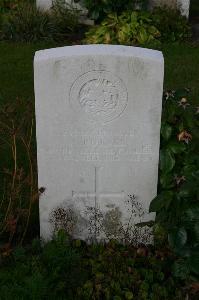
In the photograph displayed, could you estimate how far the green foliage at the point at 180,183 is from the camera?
A: 3738 millimetres

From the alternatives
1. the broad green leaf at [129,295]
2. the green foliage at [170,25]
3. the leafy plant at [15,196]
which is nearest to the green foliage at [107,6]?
the green foliage at [170,25]

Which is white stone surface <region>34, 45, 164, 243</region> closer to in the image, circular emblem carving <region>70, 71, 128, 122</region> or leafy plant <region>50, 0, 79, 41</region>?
→ circular emblem carving <region>70, 71, 128, 122</region>

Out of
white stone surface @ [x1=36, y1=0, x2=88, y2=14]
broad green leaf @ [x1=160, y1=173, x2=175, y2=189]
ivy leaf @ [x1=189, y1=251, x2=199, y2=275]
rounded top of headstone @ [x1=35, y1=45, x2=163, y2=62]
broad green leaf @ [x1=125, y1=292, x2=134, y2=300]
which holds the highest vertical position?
white stone surface @ [x1=36, y1=0, x2=88, y2=14]

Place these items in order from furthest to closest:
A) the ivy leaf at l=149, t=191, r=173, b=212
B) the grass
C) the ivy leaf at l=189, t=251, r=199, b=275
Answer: the grass
the ivy leaf at l=149, t=191, r=173, b=212
the ivy leaf at l=189, t=251, r=199, b=275

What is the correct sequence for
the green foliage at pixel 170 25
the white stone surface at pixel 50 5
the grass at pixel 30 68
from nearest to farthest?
the grass at pixel 30 68, the green foliage at pixel 170 25, the white stone surface at pixel 50 5

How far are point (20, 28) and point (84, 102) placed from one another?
5.51 metres

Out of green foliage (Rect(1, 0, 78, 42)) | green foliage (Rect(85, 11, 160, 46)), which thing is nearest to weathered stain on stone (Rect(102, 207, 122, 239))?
green foliage (Rect(85, 11, 160, 46))

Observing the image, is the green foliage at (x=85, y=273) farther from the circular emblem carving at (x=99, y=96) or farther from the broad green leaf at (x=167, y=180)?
the circular emblem carving at (x=99, y=96)

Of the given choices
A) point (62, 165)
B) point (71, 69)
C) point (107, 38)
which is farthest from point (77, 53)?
point (107, 38)

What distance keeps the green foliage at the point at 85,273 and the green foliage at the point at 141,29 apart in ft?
16.9

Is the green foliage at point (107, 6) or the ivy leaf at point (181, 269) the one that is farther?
the green foliage at point (107, 6)

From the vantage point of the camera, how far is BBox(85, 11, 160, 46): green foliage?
8.87 m

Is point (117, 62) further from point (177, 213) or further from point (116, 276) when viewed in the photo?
point (116, 276)

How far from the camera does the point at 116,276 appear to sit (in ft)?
13.1
